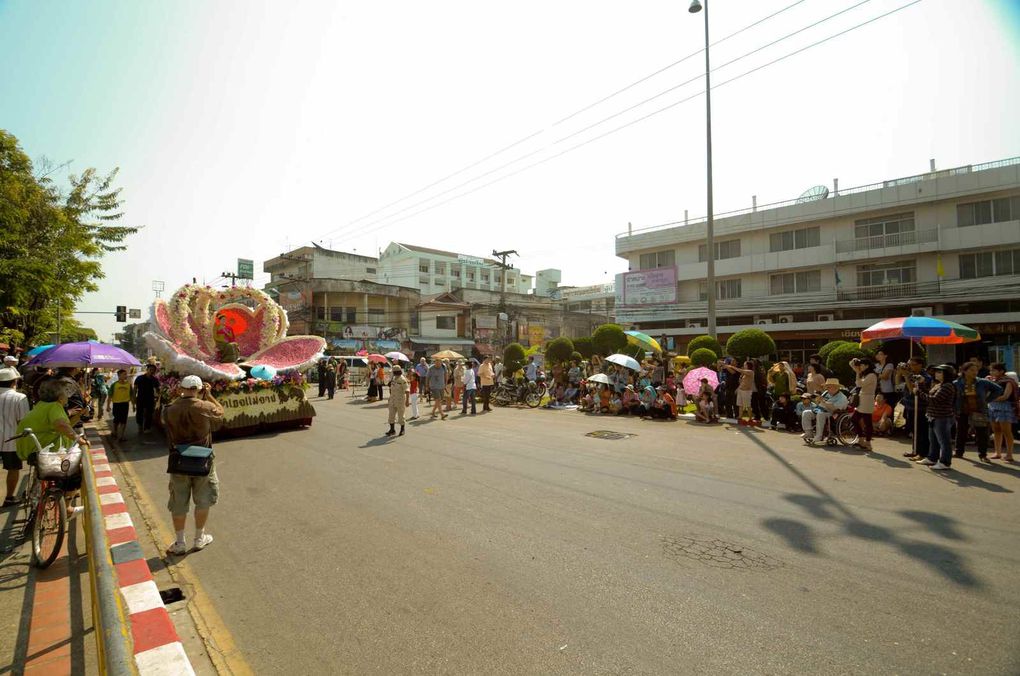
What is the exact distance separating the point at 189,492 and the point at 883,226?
39.2 metres

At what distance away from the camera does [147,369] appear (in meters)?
12.6

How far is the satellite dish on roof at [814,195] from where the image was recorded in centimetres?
3472

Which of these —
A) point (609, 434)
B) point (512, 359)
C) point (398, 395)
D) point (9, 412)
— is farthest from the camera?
point (512, 359)

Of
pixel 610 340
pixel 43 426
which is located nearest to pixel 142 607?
pixel 43 426

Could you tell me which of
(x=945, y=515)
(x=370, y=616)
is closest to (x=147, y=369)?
(x=370, y=616)

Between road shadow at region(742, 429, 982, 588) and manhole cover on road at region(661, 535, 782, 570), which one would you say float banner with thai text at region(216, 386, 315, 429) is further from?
road shadow at region(742, 429, 982, 588)

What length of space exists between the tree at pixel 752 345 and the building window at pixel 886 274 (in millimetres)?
19310

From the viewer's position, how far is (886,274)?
106 ft

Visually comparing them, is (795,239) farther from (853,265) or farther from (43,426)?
(43,426)

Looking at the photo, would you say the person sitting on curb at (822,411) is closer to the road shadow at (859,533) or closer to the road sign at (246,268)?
the road shadow at (859,533)

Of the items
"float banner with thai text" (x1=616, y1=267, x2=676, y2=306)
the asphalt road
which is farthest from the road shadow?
"float banner with thai text" (x1=616, y1=267, x2=676, y2=306)

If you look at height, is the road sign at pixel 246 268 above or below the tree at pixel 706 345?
above

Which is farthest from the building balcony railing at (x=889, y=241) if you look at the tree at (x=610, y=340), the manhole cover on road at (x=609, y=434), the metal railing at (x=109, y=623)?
the metal railing at (x=109, y=623)

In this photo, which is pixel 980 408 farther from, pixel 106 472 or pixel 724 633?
pixel 106 472
